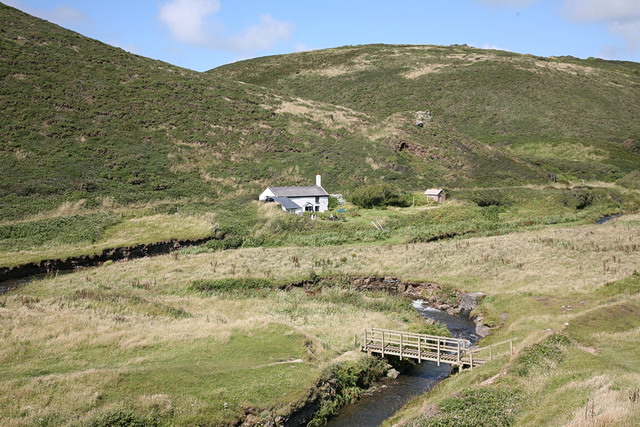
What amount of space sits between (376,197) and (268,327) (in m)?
41.1

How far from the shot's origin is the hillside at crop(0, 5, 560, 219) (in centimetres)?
6475

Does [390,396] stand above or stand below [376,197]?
below

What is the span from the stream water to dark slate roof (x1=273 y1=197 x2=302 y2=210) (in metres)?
32.6

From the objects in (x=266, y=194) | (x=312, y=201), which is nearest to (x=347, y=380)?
(x=312, y=201)

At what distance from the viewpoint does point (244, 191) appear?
71375mm

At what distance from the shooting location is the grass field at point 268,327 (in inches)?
744

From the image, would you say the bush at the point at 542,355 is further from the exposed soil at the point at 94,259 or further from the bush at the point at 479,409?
the exposed soil at the point at 94,259

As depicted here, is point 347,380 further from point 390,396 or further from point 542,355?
point 542,355

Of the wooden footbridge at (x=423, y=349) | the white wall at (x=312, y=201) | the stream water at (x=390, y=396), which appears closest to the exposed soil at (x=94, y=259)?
the white wall at (x=312, y=201)

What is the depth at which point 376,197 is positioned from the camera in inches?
2680

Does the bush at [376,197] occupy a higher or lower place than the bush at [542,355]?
higher

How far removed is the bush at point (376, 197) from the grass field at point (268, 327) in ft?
57.9

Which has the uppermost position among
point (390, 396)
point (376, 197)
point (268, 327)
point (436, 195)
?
point (436, 195)

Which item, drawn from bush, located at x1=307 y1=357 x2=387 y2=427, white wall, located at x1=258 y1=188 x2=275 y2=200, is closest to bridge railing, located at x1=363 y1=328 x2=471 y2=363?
bush, located at x1=307 y1=357 x2=387 y2=427
